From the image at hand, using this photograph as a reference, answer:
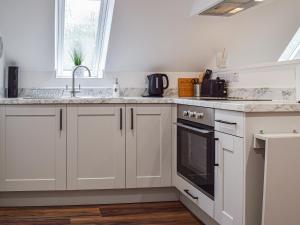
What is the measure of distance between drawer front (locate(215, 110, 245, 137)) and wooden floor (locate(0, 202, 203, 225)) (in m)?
0.95

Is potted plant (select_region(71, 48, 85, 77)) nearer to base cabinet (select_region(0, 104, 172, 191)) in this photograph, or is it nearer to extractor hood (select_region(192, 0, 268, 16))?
base cabinet (select_region(0, 104, 172, 191))

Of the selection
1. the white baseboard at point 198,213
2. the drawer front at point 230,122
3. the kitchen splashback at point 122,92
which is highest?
the kitchen splashback at point 122,92

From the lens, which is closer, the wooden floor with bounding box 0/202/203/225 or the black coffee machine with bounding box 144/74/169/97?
the wooden floor with bounding box 0/202/203/225

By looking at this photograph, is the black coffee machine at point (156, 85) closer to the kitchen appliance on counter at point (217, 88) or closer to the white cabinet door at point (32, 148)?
the kitchen appliance on counter at point (217, 88)

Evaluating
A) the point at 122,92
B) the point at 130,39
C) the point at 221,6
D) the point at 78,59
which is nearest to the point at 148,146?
the point at 122,92

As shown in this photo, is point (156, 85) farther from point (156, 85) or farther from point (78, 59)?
point (78, 59)

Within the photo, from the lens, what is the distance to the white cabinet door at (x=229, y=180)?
246cm

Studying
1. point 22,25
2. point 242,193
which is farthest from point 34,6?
point 242,193

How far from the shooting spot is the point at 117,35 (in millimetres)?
4047

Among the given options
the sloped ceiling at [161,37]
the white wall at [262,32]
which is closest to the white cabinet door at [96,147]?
the sloped ceiling at [161,37]

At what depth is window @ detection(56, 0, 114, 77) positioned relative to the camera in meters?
4.19

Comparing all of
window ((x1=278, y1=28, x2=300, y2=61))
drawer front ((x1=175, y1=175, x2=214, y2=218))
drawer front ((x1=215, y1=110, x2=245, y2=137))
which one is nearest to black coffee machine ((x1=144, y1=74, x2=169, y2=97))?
drawer front ((x1=175, y1=175, x2=214, y2=218))

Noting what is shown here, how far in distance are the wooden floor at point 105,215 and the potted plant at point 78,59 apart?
4.49 feet

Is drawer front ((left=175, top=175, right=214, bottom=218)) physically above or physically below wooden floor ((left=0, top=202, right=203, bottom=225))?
above
